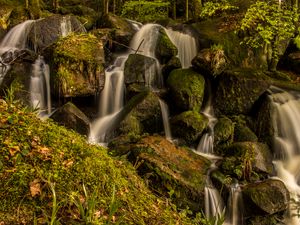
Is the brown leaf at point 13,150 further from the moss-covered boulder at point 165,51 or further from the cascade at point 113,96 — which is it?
the moss-covered boulder at point 165,51

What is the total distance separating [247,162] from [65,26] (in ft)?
27.7

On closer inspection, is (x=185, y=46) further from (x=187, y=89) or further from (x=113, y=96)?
(x=113, y=96)

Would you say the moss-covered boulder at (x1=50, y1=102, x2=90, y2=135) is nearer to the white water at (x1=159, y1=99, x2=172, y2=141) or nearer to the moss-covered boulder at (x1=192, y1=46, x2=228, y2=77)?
the white water at (x1=159, y1=99, x2=172, y2=141)

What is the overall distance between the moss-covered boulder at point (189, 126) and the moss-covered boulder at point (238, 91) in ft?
5.16

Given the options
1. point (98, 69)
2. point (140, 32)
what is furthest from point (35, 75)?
A: point (140, 32)

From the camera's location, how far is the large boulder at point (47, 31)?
37.5 ft

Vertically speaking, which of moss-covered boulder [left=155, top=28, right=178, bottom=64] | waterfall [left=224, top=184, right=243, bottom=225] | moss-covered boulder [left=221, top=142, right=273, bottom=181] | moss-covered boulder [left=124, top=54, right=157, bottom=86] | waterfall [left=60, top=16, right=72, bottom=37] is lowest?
waterfall [left=224, top=184, right=243, bottom=225]

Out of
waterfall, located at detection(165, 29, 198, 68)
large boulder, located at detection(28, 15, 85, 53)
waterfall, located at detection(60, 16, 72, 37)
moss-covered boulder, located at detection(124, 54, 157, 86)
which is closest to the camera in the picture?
moss-covered boulder, located at detection(124, 54, 157, 86)

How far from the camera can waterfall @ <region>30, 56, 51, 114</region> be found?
30.8 feet

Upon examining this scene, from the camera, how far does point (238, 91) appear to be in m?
9.92

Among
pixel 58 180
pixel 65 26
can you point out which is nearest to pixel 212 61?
pixel 65 26

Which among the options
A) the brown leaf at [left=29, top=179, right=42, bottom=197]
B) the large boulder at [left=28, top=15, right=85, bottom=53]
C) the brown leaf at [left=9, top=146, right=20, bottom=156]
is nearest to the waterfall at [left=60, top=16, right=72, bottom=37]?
the large boulder at [left=28, top=15, right=85, bottom=53]

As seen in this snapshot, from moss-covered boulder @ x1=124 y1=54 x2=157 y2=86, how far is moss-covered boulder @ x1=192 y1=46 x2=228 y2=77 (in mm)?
1445

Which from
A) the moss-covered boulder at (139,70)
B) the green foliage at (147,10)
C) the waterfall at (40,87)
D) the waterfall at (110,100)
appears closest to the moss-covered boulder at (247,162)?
the waterfall at (110,100)
